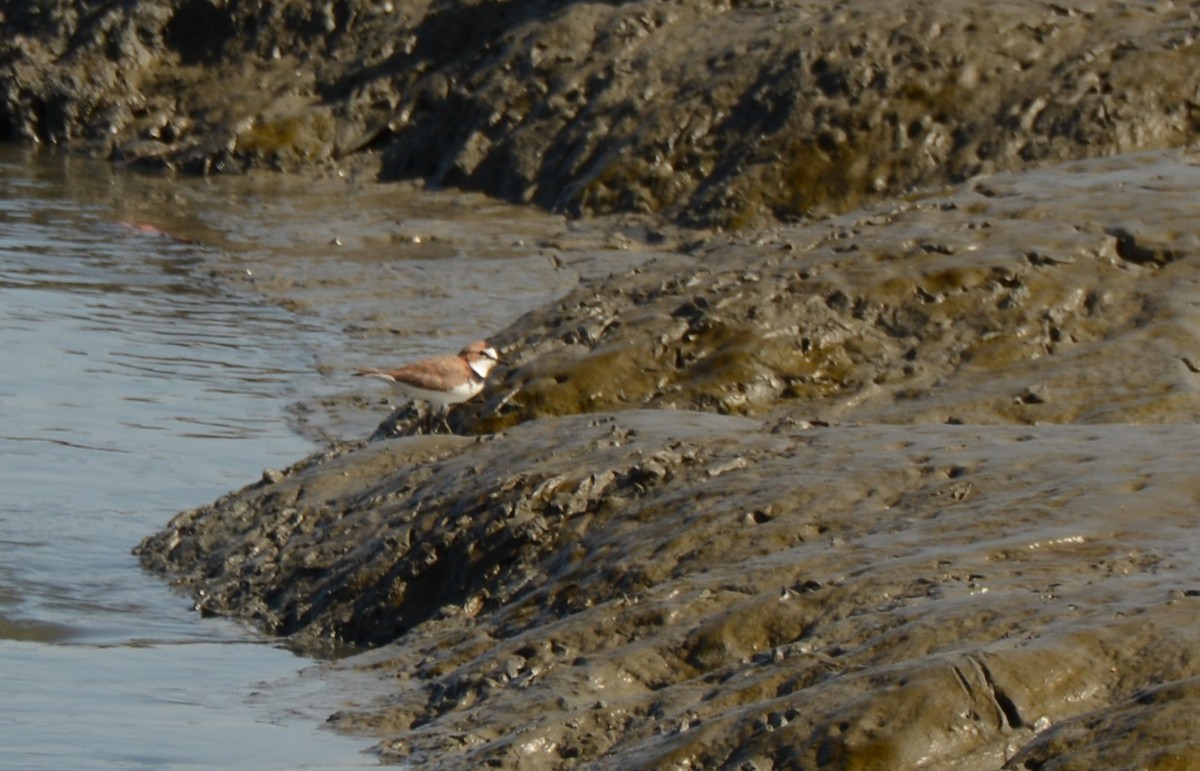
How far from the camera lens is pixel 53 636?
22.1ft

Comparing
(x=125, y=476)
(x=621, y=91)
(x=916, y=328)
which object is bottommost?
(x=125, y=476)

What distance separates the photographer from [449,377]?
27.8ft

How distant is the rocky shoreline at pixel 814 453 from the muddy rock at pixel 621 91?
40 mm

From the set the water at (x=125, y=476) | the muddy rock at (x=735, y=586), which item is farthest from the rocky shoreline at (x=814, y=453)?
the water at (x=125, y=476)

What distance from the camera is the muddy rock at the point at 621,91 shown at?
13516 mm

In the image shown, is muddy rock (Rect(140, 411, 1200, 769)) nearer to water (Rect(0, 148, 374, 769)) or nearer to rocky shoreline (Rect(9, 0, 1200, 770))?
rocky shoreline (Rect(9, 0, 1200, 770))

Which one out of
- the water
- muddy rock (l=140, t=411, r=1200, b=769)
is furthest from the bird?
the water

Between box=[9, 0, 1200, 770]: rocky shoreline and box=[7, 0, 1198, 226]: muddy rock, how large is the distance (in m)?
0.04

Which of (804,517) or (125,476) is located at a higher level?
(804,517)

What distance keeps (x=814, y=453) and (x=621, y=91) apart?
32.0 ft

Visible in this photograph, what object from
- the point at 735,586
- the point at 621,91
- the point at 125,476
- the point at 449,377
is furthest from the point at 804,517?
the point at 621,91

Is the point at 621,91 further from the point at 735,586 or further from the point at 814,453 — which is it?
the point at 735,586

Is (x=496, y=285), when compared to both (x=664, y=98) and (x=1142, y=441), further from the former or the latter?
(x=1142, y=441)

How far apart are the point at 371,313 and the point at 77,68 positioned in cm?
942
